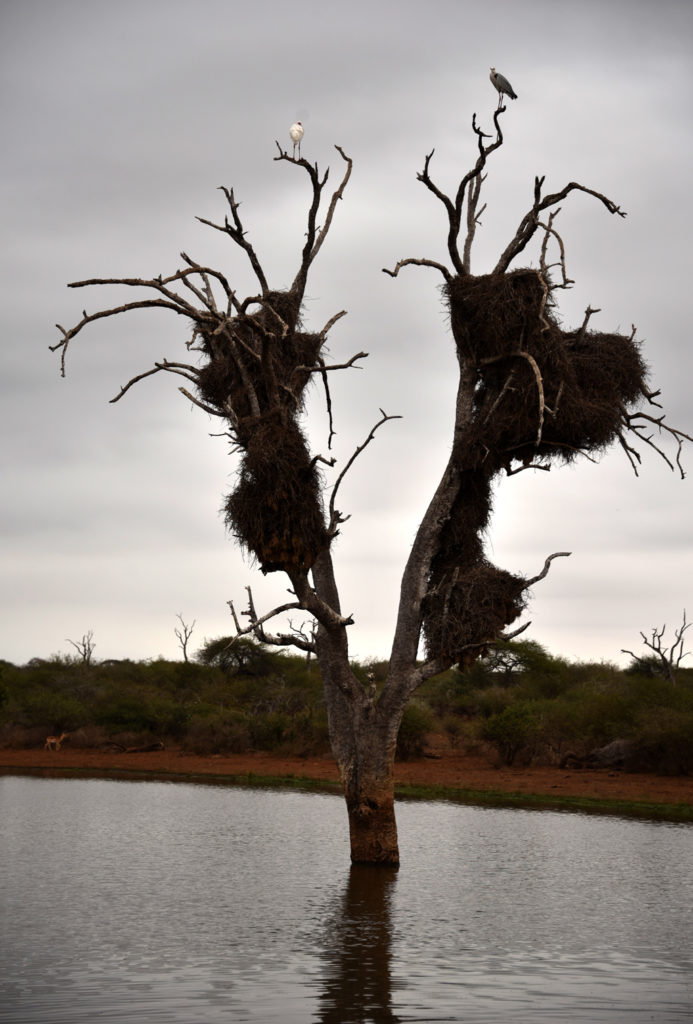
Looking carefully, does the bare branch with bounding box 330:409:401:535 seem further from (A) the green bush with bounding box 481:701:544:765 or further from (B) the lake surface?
(A) the green bush with bounding box 481:701:544:765

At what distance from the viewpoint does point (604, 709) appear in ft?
112

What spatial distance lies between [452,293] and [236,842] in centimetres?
966

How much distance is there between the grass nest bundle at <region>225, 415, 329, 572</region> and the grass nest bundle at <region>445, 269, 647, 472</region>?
2318 millimetres

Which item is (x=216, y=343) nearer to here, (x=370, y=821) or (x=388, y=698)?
(x=388, y=698)

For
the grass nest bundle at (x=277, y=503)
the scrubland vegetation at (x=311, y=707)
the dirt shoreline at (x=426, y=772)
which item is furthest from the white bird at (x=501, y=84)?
the dirt shoreline at (x=426, y=772)

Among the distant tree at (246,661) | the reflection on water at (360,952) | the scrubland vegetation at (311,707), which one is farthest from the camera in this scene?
the distant tree at (246,661)

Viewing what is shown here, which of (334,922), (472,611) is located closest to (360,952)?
(334,922)

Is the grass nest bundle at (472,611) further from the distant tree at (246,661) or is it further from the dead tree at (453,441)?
the distant tree at (246,661)

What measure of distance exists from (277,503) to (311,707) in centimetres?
2812

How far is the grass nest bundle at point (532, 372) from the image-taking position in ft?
46.2

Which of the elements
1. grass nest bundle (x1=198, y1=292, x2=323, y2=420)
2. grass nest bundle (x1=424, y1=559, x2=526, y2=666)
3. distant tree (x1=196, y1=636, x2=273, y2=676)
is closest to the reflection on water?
grass nest bundle (x1=424, y1=559, x2=526, y2=666)

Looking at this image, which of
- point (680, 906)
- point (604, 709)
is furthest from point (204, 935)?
point (604, 709)

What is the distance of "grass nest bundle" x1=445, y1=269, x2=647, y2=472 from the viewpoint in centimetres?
1408

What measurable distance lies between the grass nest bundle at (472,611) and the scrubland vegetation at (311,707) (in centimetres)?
126
